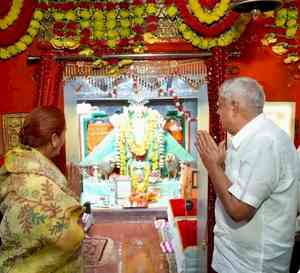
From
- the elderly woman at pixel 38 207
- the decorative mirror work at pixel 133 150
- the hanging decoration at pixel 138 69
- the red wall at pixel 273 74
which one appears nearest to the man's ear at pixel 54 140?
the elderly woman at pixel 38 207

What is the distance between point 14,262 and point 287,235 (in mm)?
1159

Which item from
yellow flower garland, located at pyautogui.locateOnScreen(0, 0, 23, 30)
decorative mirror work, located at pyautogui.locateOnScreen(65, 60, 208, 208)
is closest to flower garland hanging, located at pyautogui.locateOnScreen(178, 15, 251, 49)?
yellow flower garland, located at pyautogui.locateOnScreen(0, 0, 23, 30)

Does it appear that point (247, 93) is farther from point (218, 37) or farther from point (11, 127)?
point (11, 127)

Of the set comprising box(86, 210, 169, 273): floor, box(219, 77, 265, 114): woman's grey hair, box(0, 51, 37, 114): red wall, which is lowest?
box(86, 210, 169, 273): floor

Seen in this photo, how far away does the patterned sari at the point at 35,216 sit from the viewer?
1.59 meters

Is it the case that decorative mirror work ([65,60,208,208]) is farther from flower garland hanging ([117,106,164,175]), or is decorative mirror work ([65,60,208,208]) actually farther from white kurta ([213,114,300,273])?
white kurta ([213,114,300,273])

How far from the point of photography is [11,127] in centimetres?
254

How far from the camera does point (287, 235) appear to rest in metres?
1.71

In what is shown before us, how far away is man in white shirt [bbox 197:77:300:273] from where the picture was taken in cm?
157

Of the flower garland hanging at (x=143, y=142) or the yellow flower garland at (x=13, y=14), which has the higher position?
the yellow flower garland at (x=13, y=14)

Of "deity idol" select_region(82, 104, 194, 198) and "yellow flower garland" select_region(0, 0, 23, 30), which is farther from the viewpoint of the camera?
"deity idol" select_region(82, 104, 194, 198)

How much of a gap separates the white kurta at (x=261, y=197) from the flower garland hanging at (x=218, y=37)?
3.02 feet

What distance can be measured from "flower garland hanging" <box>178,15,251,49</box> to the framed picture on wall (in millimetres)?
1126

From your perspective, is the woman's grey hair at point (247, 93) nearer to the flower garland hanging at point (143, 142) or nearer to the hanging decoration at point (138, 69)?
the hanging decoration at point (138, 69)
